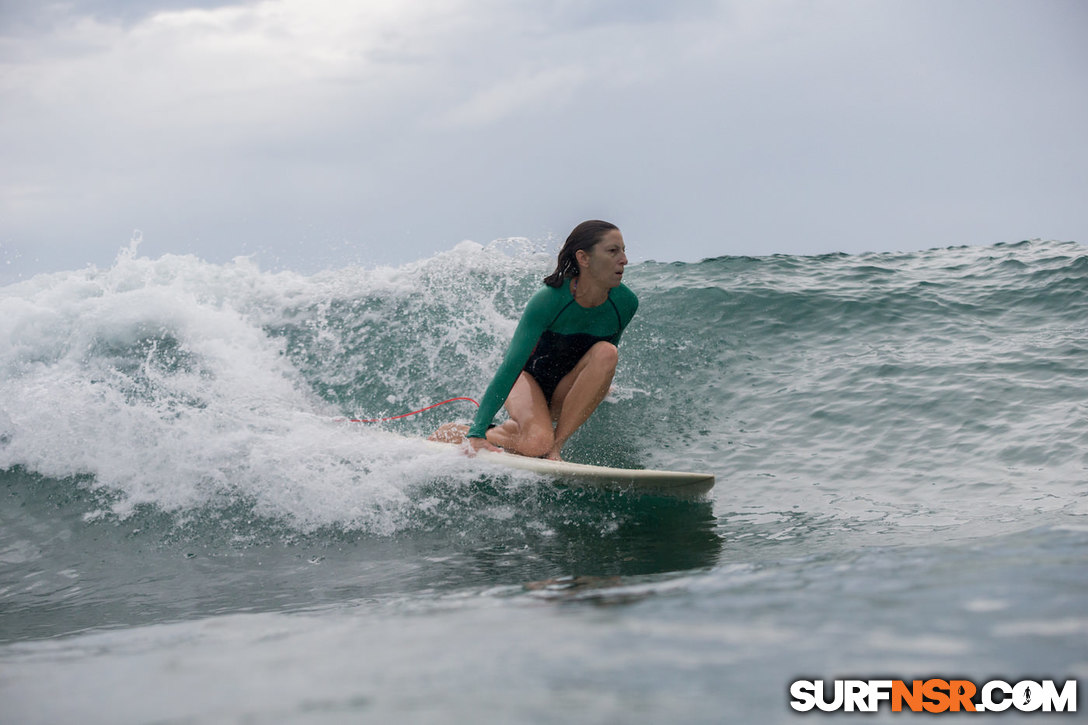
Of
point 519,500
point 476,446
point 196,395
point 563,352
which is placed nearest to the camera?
point 519,500

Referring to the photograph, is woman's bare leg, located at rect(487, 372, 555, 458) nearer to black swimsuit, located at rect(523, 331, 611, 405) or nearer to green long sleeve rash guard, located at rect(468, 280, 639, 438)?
black swimsuit, located at rect(523, 331, 611, 405)

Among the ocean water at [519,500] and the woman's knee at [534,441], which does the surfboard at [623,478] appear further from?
the woman's knee at [534,441]

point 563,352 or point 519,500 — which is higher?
point 563,352

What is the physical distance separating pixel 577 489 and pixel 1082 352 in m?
4.74

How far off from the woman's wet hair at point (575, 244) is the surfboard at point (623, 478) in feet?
3.35

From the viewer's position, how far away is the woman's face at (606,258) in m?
4.37

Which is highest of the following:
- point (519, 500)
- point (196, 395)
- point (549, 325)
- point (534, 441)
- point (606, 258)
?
point (606, 258)

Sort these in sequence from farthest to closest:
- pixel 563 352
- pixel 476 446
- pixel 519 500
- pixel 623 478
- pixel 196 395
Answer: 1. pixel 196 395
2. pixel 563 352
3. pixel 476 446
4. pixel 519 500
5. pixel 623 478

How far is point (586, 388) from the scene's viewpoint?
447 cm

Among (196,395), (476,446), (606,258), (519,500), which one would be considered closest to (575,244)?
(606,258)

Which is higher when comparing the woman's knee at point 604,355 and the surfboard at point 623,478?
the woman's knee at point 604,355

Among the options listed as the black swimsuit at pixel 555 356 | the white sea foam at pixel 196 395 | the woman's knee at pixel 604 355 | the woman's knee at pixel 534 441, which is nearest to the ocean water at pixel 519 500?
the white sea foam at pixel 196 395

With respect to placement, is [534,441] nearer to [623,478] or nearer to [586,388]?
[586,388]

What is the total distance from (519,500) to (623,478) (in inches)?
22.3
